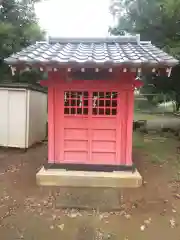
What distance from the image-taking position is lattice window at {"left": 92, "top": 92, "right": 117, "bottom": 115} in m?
5.84

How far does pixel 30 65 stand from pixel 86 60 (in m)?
1.03

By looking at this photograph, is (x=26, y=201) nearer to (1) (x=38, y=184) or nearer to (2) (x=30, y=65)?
(1) (x=38, y=184)

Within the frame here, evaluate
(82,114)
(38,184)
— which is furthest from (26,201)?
(82,114)

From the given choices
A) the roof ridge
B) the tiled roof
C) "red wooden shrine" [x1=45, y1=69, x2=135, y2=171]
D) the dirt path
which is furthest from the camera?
the roof ridge

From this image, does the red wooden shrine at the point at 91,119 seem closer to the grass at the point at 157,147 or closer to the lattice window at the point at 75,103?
the lattice window at the point at 75,103

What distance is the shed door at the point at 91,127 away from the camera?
5.86 m

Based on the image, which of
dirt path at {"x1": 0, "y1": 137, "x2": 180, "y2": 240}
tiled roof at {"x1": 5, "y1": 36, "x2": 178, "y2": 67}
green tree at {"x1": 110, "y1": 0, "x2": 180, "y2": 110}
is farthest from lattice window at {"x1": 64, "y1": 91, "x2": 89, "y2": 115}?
green tree at {"x1": 110, "y1": 0, "x2": 180, "y2": 110}

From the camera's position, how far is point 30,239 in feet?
12.5

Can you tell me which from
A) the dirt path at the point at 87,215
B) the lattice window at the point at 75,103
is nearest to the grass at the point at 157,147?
the dirt path at the point at 87,215

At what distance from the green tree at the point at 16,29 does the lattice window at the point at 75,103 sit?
4.47 meters

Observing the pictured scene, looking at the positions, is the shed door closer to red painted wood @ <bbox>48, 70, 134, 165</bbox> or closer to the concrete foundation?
red painted wood @ <bbox>48, 70, 134, 165</bbox>

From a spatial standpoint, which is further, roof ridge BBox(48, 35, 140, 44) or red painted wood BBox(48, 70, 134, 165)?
roof ridge BBox(48, 35, 140, 44)

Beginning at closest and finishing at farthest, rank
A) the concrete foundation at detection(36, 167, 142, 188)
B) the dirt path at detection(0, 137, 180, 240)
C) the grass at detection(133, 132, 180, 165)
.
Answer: the dirt path at detection(0, 137, 180, 240) → the concrete foundation at detection(36, 167, 142, 188) → the grass at detection(133, 132, 180, 165)

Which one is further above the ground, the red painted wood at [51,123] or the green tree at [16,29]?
the green tree at [16,29]
